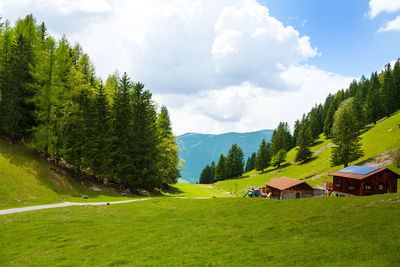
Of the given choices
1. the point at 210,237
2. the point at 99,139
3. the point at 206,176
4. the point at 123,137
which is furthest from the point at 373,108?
the point at 210,237

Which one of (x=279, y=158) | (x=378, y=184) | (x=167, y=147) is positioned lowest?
(x=378, y=184)

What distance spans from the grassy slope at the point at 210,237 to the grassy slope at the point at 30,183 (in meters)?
7.08

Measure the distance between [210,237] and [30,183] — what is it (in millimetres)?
27817

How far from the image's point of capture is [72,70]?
3900 cm

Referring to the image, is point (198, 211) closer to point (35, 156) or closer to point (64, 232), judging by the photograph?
point (64, 232)

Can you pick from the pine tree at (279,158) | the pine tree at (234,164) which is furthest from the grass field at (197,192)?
the pine tree at (234,164)

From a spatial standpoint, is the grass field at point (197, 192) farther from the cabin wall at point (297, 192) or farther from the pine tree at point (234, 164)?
the pine tree at point (234, 164)

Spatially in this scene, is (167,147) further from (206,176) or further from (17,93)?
(206,176)

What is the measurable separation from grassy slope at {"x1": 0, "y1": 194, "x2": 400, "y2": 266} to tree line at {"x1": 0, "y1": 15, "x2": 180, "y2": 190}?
1694cm

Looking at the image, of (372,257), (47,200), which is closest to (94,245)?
(372,257)

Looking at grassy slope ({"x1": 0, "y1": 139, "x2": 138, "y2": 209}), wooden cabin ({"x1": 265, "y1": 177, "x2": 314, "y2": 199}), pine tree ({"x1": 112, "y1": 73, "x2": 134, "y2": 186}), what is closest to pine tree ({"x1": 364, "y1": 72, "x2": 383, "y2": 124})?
wooden cabin ({"x1": 265, "y1": 177, "x2": 314, "y2": 199})

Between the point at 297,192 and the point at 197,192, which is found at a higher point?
the point at 297,192

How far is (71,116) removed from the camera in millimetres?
38594

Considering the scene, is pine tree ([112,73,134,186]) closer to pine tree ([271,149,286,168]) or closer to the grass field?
the grass field
